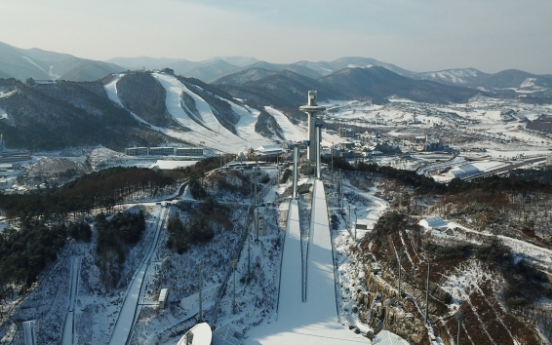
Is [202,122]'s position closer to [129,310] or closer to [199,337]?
[129,310]

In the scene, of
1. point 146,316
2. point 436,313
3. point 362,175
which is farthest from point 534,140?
point 146,316

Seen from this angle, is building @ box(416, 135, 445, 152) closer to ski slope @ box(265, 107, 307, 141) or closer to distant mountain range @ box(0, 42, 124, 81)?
ski slope @ box(265, 107, 307, 141)

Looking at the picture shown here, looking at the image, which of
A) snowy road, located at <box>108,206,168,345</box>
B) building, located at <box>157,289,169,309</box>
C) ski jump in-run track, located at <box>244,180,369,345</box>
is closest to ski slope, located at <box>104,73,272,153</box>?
ski jump in-run track, located at <box>244,180,369,345</box>

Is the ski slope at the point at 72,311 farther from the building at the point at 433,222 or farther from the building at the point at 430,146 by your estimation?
the building at the point at 430,146

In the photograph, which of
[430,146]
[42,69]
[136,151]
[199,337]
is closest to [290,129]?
[430,146]

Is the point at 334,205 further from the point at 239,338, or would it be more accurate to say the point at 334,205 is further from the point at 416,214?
the point at 239,338

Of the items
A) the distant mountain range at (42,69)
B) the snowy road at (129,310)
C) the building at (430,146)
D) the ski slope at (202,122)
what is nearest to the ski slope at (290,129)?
the ski slope at (202,122)
